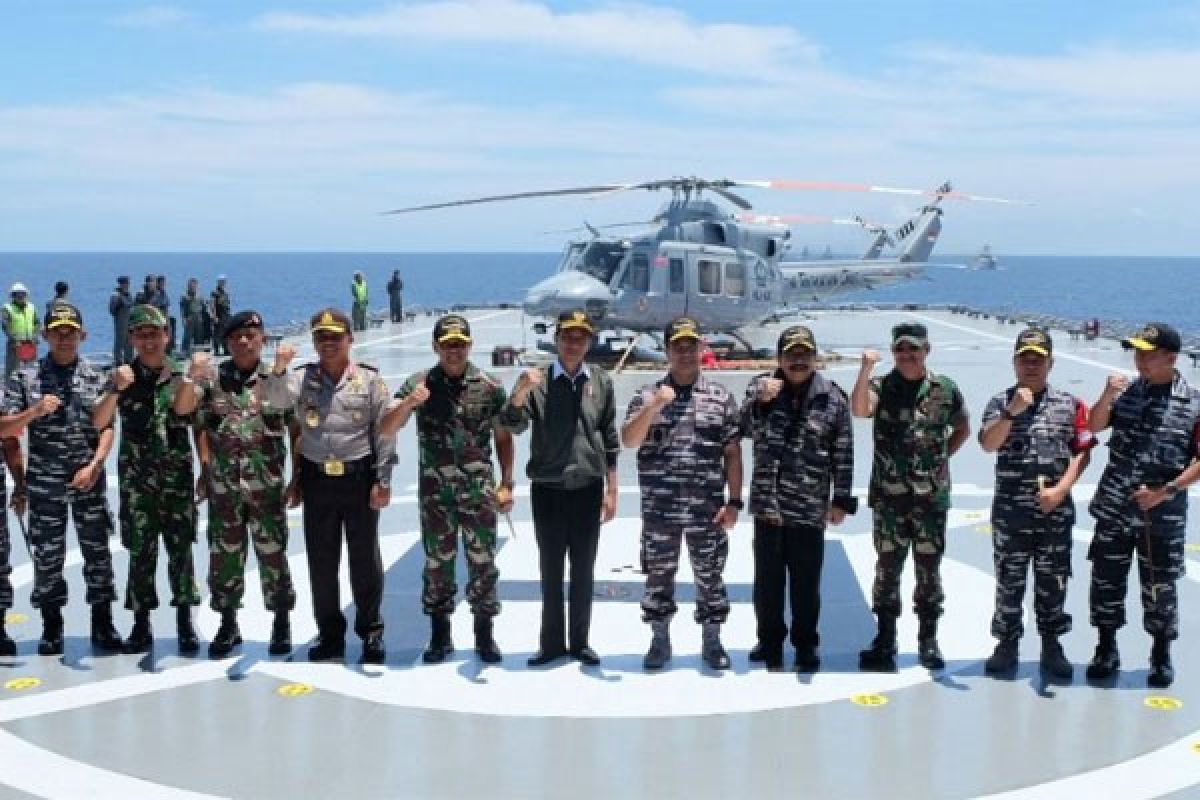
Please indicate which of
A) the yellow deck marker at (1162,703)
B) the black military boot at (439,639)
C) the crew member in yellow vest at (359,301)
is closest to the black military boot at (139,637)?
the black military boot at (439,639)

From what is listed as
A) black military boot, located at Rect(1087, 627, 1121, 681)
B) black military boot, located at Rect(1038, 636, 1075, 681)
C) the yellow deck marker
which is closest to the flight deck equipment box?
black military boot, located at Rect(1038, 636, 1075, 681)

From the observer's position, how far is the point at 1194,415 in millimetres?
5254

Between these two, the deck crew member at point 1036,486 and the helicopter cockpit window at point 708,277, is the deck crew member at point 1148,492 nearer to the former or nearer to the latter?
the deck crew member at point 1036,486

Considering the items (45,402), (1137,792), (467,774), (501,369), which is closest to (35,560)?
(45,402)

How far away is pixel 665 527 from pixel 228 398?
2225 mm

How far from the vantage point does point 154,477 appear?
570 cm

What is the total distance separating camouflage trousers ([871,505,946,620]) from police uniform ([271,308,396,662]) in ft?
7.96

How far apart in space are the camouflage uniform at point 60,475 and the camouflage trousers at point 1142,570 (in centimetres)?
487

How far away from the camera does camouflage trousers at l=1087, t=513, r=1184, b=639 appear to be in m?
5.32

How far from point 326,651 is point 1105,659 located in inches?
149

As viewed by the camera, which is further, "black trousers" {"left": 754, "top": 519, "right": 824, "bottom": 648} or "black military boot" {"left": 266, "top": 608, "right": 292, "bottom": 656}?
"black military boot" {"left": 266, "top": 608, "right": 292, "bottom": 656}

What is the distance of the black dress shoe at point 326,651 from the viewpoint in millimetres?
Result: 5777

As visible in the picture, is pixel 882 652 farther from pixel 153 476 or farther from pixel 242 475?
pixel 153 476

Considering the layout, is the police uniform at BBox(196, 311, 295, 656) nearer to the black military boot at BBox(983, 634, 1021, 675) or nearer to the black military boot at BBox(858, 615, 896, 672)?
the black military boot at BBox(858, 615, 896, 672)
